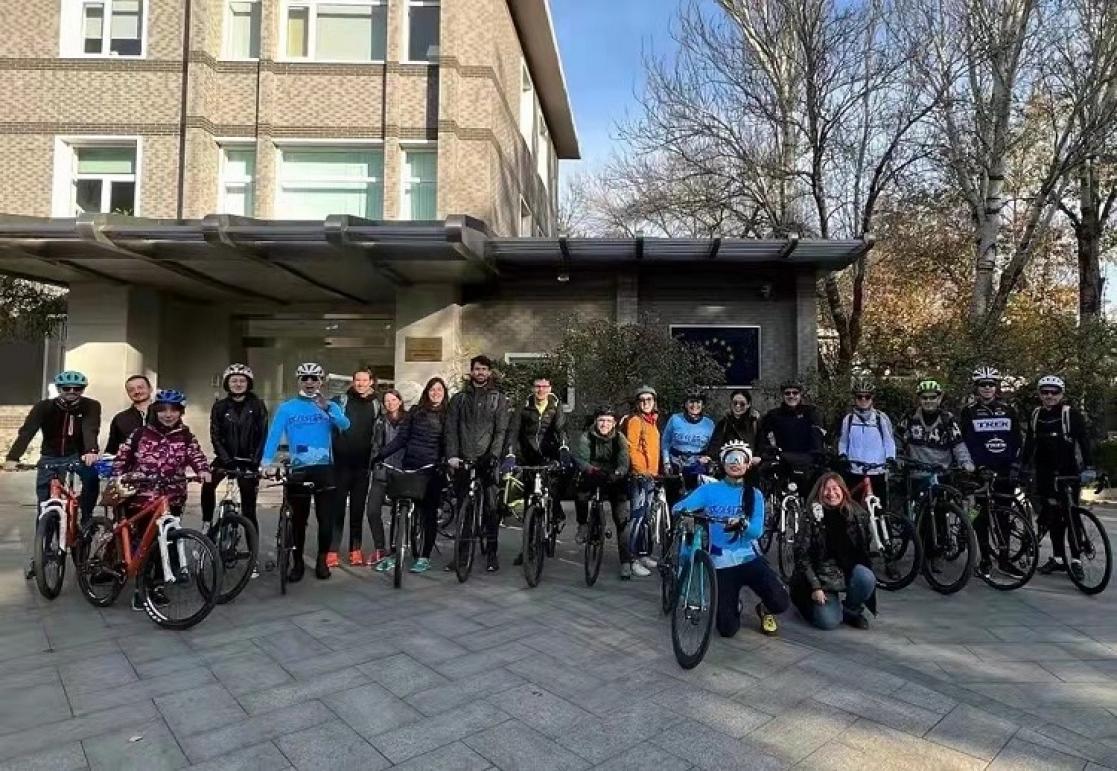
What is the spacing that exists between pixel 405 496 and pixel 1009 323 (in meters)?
12.1

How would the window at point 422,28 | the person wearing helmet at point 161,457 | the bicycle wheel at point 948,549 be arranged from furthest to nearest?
the window at point 422,28 < the bicycle wheel at point 948,549 < the person wearing helmet at point 161,457

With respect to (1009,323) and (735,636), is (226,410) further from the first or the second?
(1009,323)

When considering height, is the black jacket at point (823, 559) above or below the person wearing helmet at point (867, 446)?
below

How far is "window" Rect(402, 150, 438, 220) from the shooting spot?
14172 mm

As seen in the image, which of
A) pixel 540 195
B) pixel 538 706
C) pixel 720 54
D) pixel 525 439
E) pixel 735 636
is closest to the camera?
pixel 538 706

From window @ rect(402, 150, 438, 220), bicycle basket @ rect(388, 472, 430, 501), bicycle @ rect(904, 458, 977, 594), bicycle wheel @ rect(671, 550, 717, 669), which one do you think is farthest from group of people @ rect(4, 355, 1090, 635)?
window @ rect(402, 150, 438, 220)

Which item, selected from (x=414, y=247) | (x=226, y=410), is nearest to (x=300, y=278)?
(x=414, y=247)

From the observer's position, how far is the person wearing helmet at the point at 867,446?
6.59 metres

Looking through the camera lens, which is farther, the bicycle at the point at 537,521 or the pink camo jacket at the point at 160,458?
the bicycle at the point at 537,521

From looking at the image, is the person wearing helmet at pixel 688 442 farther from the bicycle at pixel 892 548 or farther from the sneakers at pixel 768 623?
the sneakers at pixel 768 623

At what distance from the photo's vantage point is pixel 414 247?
1065 centimetres

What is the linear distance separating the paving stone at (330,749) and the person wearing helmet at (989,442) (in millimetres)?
5321

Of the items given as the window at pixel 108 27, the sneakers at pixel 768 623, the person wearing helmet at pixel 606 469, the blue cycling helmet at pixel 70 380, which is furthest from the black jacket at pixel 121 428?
the window at pixel 108 27

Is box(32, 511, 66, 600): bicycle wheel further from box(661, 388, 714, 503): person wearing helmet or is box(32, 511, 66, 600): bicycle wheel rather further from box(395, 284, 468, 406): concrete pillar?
box(395, 284, 468, 406): concrete pillar
